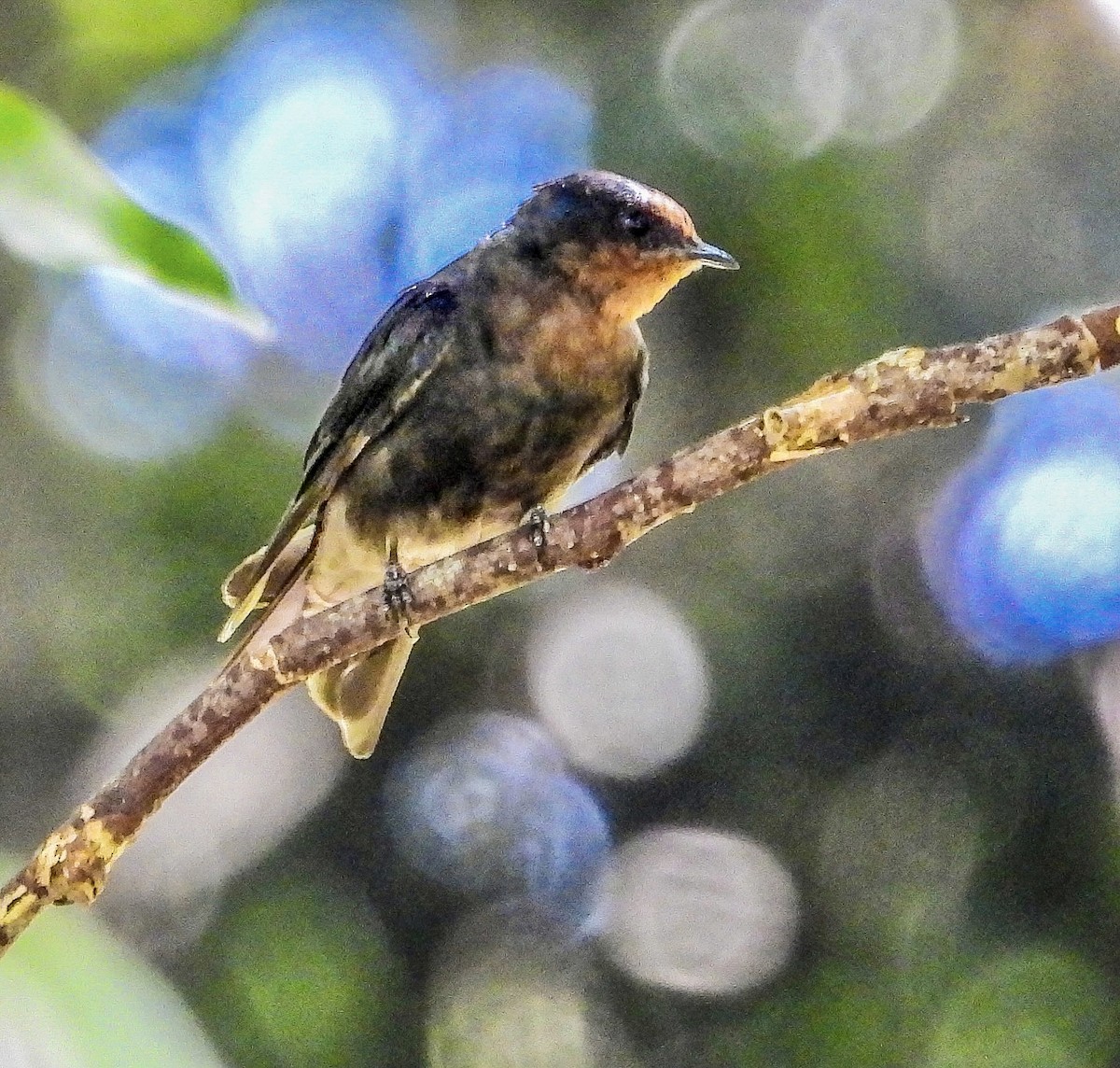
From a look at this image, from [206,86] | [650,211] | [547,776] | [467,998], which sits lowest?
[467,998]

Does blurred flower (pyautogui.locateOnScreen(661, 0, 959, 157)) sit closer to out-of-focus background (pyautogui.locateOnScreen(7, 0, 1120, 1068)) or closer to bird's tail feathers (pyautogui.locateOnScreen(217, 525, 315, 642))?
out-of-focus background (pyautogui.locateOnScreen(7, 0, 1120, 1068))

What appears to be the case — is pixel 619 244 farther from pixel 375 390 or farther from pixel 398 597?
pixel 398 597

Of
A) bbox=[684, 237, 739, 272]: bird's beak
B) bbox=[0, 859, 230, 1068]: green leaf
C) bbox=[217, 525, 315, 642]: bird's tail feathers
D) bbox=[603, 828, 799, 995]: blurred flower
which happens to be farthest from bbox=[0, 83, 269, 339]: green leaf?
bbox=[603, 828, 799, 995]: blurred flower

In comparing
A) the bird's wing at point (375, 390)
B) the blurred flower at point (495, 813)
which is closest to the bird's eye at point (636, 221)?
the bird's wing at point (375, 390)

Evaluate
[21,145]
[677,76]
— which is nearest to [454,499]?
[21,145]

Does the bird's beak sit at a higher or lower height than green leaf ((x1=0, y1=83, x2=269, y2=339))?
higher

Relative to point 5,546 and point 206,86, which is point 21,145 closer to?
point 206,86

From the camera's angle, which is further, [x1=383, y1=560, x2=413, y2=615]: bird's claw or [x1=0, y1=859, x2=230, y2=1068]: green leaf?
[x1=383, y1=560, x2=413, y2=615]: bird's claw

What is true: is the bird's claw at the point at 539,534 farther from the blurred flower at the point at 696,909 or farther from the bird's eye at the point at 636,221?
the blurred flower at the point at 696,909
